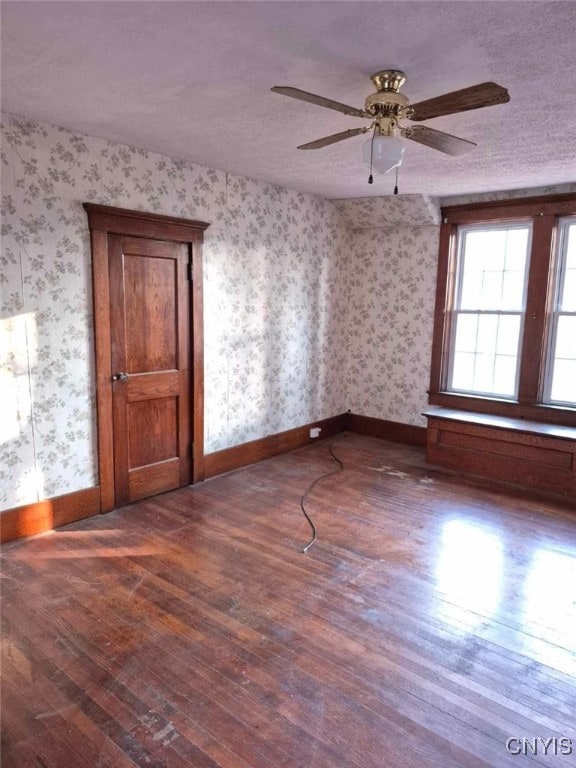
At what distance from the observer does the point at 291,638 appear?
2.41 metres

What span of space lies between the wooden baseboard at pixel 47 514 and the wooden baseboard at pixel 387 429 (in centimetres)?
326

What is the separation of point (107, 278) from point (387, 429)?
352cm

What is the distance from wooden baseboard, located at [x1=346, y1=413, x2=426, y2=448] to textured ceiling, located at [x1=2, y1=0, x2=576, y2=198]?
2931mm

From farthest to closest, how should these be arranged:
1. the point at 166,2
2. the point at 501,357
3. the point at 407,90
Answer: the point at 501,357, the point at 407,90, the point at 166,2

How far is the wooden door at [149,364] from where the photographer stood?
11.9ft

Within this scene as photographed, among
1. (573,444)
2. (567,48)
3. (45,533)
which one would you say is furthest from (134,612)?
(573,444)

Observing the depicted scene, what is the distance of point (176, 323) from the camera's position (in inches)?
157

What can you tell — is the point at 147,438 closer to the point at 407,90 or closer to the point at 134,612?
the point at 134,612

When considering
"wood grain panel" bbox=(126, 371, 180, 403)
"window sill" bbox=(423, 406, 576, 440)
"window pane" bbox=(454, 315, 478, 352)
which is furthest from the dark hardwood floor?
"window pane" bbox=(454, 315, 478, 352)

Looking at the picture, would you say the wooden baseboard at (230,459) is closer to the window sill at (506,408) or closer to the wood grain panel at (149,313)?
the window sill at (506,408)

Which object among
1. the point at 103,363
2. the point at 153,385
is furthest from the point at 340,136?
the point at 153,385

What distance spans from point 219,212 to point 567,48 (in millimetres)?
2797

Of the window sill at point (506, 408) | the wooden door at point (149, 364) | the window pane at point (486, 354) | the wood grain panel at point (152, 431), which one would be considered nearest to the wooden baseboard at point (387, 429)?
the window sill at point (506, 408)

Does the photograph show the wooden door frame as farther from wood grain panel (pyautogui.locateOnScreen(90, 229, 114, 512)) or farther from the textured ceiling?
the textured ceiling
